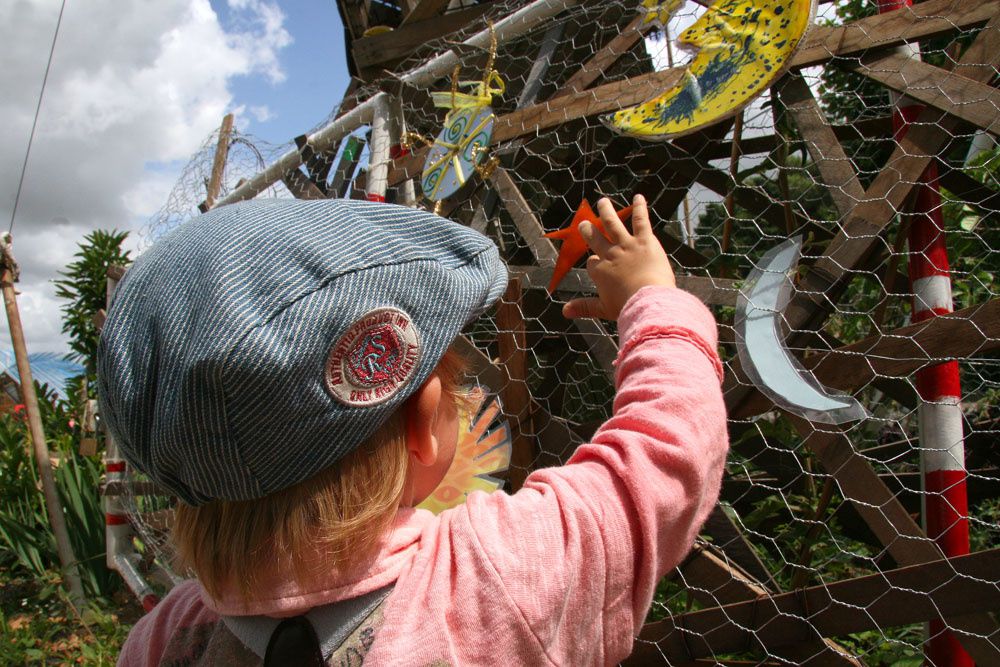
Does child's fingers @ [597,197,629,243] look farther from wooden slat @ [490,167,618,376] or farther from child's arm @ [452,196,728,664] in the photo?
wooden slat @ [490,167,618,376]

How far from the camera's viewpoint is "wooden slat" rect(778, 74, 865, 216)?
140 centimetres

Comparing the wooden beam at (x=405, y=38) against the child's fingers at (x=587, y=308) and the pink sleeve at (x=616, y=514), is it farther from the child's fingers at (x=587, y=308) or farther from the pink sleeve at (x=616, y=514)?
the pink sleeve at (x=616, y=514)

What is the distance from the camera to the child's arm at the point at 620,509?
61 centimetres

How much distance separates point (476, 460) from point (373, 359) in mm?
1114

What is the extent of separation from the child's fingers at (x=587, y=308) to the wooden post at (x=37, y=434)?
3824 mm

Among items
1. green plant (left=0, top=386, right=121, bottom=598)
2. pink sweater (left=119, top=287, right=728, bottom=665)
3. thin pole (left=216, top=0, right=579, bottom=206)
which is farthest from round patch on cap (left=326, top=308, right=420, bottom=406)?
green plant (left=0, top=386, right=121, bottom=598)

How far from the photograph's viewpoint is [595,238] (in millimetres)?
844

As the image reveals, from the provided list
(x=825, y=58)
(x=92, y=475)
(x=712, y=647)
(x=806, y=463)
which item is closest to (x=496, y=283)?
(x=825, y=58)

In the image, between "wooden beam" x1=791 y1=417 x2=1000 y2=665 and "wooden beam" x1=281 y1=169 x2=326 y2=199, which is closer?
"wooden beam" x1=791 y1=417 x2=1000 y2=665

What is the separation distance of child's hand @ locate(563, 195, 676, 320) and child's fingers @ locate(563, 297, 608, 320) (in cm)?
3

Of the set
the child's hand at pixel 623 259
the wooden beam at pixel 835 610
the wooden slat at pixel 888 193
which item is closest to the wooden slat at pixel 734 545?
the wooden beam at pixel 835 610

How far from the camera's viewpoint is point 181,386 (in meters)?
0.57

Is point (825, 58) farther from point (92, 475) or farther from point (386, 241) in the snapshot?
point (92, 475)

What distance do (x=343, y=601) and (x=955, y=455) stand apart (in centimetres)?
121
